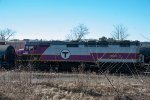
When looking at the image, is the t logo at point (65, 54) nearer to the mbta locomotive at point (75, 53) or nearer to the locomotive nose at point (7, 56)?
the mbta locomotive at point (75, 53)

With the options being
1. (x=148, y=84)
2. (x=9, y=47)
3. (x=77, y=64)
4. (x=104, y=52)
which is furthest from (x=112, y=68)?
(x=148, y=84)

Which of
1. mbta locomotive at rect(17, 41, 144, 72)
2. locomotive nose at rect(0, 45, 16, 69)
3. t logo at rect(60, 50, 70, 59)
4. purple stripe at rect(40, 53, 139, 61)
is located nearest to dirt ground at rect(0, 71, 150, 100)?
purple stripe at rect(40, 53, 139, 61)

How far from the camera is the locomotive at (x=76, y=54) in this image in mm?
29750

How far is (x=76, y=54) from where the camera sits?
3083cm

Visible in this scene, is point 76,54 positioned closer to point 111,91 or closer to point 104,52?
point 104,52

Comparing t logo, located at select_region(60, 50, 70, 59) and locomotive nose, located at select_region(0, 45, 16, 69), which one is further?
locomotive nose, located at select_region(0, 45, 16, 69)

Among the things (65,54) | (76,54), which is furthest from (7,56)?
(76,54)

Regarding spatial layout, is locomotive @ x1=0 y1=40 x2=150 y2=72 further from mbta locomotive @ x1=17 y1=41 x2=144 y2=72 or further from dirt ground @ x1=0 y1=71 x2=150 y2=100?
dirt ground @ x1=0 y1=71 x2=150 y2=100

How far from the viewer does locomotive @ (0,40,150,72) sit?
29.8m

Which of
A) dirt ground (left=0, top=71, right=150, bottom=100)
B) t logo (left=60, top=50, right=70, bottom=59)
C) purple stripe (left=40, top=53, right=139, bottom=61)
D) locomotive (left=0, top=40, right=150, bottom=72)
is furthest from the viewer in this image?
t logo (left=60, top=50, right=70, bottom=59)

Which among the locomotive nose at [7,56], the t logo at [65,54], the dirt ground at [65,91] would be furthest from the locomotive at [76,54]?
the dirt ground at [65,91]

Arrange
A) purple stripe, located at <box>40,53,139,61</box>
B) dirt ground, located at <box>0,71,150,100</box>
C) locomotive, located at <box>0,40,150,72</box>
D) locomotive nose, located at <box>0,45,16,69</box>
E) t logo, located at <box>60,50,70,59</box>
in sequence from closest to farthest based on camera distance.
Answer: dirt ground, located at <box>0,71,150,100</box> → purple stripe, located at <box>40,53,139,61</box> → locomotive, located at <box>0,40,150,72</box> → t logo, located at <box>60,50,70,59</box> → locomotive nose, located at <box>0,45,16,69</box>

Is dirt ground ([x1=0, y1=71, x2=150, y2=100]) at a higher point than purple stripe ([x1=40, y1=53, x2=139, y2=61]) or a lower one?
lower

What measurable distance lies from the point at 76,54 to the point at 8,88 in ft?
59.4
